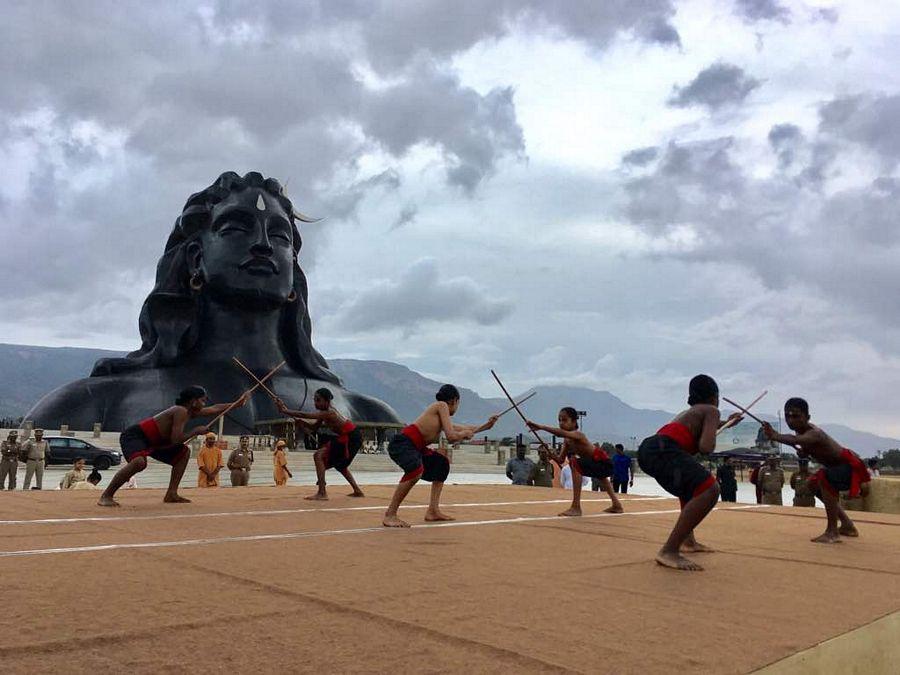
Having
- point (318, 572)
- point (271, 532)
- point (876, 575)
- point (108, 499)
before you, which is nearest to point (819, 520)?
point (876, 575)

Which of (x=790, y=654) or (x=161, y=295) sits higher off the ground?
(x=161, y=295)

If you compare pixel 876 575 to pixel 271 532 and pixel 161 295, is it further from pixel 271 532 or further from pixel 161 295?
pixel 161 295

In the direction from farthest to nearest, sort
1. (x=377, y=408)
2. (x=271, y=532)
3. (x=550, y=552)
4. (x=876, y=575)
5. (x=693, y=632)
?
1. (x=377, y=408)
2. (x=271, y=532)
3. (x=550, y=552)
4. (x=876, y=575)
5. (x=693, y=632)

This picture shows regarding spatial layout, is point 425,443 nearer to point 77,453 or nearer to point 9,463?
point 9,463

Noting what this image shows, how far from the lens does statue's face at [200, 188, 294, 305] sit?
33562 millimetres

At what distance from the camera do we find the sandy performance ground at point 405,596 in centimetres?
262

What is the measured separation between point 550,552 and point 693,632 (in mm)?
2421

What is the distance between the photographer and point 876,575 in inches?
195

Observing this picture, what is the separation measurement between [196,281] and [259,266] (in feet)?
10.2

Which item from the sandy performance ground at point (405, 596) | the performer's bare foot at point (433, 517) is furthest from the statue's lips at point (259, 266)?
the performer's bare foot at point (433, 517)


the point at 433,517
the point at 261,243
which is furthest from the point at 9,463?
the point at 261,243

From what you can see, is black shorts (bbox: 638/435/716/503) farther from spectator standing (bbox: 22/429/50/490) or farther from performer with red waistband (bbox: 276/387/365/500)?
spectator standing (bbox: 22/429/50/490)

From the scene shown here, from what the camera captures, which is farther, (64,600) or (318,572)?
(318,572)

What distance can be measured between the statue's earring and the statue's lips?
7.07 ft
